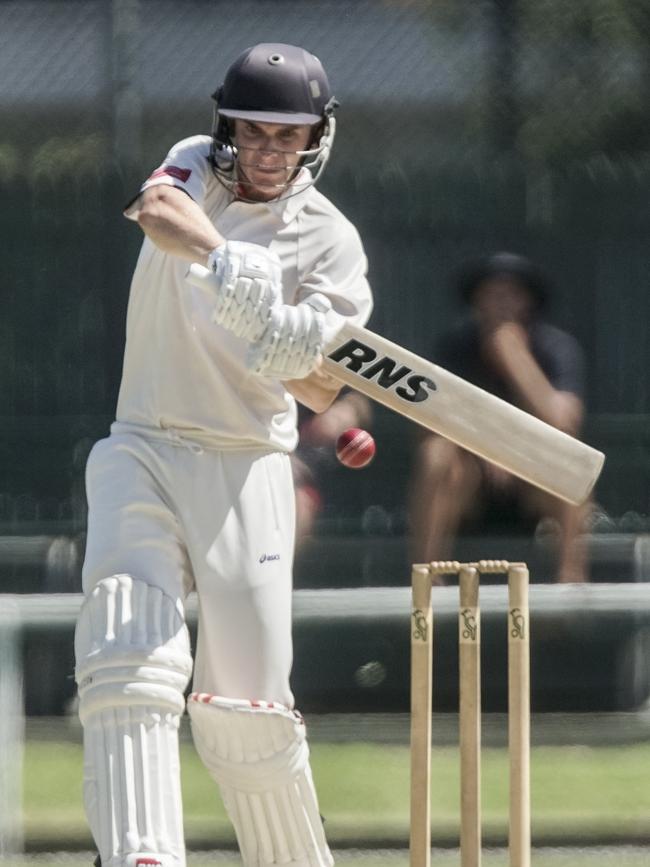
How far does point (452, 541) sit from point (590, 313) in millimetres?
753

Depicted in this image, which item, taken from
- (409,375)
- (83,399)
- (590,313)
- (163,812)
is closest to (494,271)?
(590,313)

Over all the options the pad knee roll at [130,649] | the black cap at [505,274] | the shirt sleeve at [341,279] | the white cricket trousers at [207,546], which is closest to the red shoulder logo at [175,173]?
the shirt sleeve at [341,279]

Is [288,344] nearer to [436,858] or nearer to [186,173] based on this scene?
[186,173]

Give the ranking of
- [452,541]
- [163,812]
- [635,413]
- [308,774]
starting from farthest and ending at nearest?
1. [635,413]
2. [452,541]
3. [308,774]
4. [163,812]

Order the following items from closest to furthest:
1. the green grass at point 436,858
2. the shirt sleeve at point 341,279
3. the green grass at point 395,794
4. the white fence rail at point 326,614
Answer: the shirt sleeve at point 341,279, the white fence rail at point 326,614, the green grass at point 436,858, the green grass at point 395,794

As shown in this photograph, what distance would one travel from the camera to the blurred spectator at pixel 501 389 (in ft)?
17.2

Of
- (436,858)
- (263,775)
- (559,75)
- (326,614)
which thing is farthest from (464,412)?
(559,75)

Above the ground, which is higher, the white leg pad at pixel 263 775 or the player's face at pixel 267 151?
the player's face at pixel 267 151

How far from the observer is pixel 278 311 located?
318cm

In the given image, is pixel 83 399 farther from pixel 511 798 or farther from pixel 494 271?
pixel 511 798

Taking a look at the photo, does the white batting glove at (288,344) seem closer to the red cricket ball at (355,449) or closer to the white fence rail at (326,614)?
the red cricket ball at (355,449)

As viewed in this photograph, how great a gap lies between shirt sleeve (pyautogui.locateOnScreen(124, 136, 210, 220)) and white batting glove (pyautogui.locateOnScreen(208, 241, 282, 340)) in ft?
0.61

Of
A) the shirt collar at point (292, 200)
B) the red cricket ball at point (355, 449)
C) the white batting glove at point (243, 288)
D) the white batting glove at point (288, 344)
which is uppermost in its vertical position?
the shirt collar at point (292, 200)

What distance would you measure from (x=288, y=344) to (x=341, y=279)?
1.03 ft
